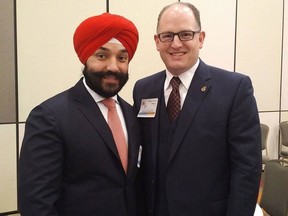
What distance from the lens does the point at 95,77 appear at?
1451 millimetres

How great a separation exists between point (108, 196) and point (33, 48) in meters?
2.30

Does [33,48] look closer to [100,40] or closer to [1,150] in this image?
[1,150]

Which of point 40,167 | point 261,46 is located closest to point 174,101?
point 40,167

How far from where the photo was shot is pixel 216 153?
155 cm

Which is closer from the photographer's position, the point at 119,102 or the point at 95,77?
the point at 95,77

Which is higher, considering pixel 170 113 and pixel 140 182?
pixel 170 113

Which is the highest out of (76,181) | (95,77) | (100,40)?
(100,40)

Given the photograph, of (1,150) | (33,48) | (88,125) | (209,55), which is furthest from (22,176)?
(209,55)

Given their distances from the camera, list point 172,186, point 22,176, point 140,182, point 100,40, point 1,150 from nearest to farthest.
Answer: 1. point 22,176
2. point 100,40
3. point 172,186
4. point 140,182
5. point 1,150

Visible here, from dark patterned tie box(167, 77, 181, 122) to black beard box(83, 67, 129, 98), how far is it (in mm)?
→ 315

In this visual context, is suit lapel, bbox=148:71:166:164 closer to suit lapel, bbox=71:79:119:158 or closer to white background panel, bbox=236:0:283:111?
suit lapel, bbox=71:79:119:158

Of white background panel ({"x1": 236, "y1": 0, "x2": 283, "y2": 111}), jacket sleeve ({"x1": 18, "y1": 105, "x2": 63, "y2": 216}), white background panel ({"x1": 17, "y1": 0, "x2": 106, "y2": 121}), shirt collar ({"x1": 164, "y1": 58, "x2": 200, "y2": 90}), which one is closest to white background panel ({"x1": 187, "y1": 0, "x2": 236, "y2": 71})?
white background panel ({"x1": 236, "y1": 0, "x2": 283, "y2": 111})

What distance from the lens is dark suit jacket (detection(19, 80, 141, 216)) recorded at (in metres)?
1.27

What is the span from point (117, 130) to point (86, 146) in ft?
0.66
